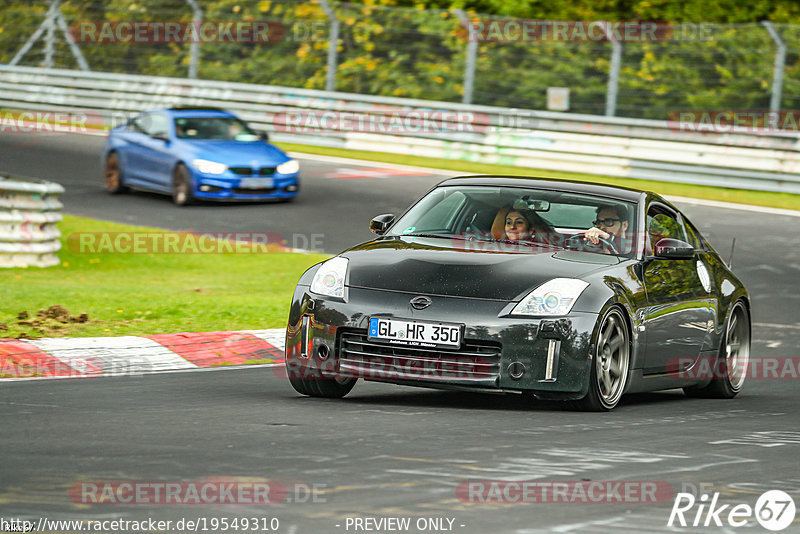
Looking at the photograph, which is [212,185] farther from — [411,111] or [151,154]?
[411,111]

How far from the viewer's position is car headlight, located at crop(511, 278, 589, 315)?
7.92m

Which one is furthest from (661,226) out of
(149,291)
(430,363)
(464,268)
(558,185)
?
(149,291)

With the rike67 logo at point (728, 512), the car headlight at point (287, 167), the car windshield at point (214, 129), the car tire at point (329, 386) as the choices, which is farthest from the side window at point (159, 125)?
the rike67 logo at point (728, 512)

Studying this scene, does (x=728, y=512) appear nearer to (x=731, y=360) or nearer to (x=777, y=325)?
(x=731, y=360)

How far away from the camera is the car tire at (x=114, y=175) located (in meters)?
22.5

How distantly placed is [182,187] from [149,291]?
25.0 ft

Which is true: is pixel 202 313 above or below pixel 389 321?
below

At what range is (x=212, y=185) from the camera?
21.1 metres

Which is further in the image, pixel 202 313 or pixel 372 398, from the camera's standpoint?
pixel 202 313

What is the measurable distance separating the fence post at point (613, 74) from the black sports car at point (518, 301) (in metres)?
15.7

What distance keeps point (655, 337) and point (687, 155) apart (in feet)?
52.0

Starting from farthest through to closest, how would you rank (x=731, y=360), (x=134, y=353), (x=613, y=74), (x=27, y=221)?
(x=613, y=74)
(x=27, y=221)
(x=134, y=353)
(x=731, y=360)

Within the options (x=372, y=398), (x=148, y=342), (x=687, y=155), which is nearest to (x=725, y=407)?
(x=372, y=398)

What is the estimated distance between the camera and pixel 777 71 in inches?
938
